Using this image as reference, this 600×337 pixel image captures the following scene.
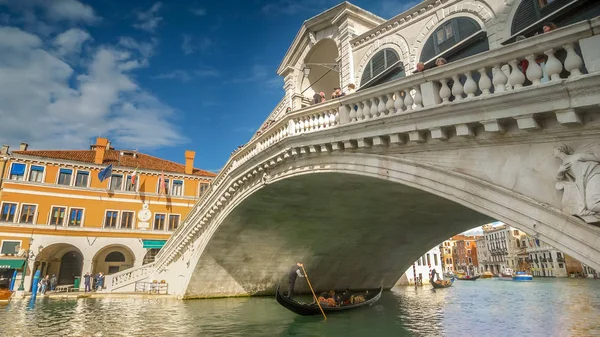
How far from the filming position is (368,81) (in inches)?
377

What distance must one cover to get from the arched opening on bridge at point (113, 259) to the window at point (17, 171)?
20.4 feet

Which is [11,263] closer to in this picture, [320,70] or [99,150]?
[99,150]

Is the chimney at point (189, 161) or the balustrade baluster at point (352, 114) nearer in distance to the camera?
the balustrade baluster at point (352, 114)

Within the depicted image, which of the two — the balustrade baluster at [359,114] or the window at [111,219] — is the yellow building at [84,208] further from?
the balustrade baluster at [359,114]

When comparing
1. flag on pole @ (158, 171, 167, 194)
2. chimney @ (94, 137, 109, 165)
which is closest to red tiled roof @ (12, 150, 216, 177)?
chimney @ (94, 137, 109, 165)

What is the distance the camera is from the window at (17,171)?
20.4 m

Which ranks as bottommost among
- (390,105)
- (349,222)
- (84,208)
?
(349,222)

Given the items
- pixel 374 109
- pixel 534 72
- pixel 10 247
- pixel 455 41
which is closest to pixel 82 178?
pixel 10 247

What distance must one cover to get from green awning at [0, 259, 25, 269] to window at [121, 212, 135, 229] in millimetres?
5260

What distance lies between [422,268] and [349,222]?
21812 millimetres

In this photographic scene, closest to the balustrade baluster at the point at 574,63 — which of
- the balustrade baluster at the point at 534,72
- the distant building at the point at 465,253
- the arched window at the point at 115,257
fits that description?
the balustrade baluster at the point at 534,72

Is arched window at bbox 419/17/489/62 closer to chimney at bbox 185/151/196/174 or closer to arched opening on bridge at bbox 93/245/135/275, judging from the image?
chimney at bbox 185/151/196/174

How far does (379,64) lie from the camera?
9.52 meters

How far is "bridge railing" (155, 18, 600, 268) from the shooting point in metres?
4.07
